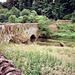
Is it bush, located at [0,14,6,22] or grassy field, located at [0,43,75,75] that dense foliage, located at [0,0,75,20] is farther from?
grassy field, located at [0,43,75,75]

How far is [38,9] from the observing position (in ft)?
97.9

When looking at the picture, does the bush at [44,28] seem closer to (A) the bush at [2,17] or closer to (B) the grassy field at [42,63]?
(B) the grassy field at [42,63]

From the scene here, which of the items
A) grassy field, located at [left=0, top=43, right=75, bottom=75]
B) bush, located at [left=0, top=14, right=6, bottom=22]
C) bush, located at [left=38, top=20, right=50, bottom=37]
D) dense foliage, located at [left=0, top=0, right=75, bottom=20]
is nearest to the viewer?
grassy field, located at [left=0, top=43, right=75, bottom=75]

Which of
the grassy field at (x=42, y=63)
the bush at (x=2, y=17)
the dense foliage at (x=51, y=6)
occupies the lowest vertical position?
the grassy field at (x=42, y=63)

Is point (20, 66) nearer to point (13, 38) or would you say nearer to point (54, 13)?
point (13, 38)

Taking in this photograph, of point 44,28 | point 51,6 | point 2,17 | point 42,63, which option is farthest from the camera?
point 51,6

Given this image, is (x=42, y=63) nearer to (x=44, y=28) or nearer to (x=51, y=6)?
(x=44, y=28)

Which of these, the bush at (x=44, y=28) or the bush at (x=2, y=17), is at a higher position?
the bush at (x=2, y=17)

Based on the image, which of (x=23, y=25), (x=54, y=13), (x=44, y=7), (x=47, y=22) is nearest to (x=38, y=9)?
(x=44, y=7)

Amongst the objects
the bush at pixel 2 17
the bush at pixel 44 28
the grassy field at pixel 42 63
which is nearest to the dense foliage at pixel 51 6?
the bush at pixel 2 17

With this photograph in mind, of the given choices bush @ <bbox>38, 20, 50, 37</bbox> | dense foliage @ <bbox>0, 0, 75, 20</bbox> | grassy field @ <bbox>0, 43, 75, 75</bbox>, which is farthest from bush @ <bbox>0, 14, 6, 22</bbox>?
grassy field @ <bbox>0, 43, 75, 75</bbox>

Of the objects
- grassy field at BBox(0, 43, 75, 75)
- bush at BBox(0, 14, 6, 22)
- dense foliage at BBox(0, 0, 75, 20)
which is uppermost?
dense foliage at BBox(0, 0, 75, 20)

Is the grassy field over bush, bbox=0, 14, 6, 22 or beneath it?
beneath

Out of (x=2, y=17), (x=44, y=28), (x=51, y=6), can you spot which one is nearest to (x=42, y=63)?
(x=44, y=28)
